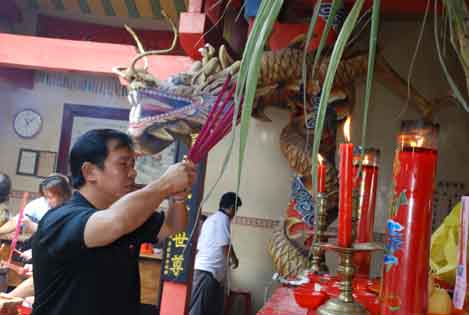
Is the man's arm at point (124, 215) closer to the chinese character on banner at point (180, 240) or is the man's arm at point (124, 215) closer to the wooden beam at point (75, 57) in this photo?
the chinese character on banner at point (180, 240)

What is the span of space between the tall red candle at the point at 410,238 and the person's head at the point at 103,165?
0.85m

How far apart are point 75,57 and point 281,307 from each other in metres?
3.44

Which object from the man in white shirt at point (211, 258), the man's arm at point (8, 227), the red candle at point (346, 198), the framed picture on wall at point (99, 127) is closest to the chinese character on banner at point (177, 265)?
the man in white shirt at point (211, 258)

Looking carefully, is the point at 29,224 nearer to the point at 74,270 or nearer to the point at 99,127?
the point at 99,127

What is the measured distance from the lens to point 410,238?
32.5 inches

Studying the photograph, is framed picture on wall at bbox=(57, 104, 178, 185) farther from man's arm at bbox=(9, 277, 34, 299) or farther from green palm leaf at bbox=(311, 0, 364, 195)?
green palm leaf at bbox=(311, 0, 364, 195)

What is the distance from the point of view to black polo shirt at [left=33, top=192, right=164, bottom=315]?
1.27 metres

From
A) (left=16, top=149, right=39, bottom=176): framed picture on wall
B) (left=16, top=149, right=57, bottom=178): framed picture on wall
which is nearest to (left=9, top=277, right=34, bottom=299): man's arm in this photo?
(left=16, top=149, right=57, bottom=178): framed picture on wall

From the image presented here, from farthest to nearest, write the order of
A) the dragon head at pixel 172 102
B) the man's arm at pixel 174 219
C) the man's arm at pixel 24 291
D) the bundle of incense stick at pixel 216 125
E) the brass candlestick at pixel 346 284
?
the dragon head at pixel 172 102 < the man's arm at pixel 24 291 < the man's arm at pixel 174 219 < the bundle of incense stick at pixel 216 125 < the brass candlestick at pixel 346 284

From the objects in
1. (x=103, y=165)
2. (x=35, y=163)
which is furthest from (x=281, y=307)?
(x=35, y=163)

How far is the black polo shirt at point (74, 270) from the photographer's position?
4.18 ft

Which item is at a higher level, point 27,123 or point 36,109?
point 36,109

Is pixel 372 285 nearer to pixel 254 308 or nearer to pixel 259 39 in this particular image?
pixel 259 39

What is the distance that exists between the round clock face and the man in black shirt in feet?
15.3
